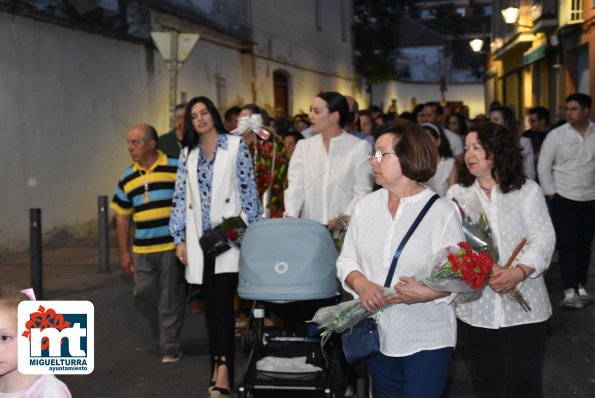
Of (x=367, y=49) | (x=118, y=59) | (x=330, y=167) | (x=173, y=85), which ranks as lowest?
(x=330, y=167)

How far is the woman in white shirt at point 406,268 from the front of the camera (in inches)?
157

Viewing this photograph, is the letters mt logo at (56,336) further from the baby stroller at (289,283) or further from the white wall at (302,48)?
the white wall at (302,48)

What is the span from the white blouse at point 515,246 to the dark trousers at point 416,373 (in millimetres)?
520

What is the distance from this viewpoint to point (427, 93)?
6381cm

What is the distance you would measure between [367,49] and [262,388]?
37719mm

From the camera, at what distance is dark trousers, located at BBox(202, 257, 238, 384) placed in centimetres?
622

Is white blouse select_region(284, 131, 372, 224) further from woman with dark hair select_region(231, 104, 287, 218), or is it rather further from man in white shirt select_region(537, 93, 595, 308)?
man in white shirt select_region(537, 93, 595, 308)

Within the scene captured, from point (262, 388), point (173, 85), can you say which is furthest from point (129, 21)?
point (262, 388)

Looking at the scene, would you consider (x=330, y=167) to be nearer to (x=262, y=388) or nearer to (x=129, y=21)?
(x=262, y=388)

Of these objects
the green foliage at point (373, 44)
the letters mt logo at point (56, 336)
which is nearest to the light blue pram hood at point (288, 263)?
the letters mt logo at point (56, 336)

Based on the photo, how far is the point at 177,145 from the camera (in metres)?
9.39

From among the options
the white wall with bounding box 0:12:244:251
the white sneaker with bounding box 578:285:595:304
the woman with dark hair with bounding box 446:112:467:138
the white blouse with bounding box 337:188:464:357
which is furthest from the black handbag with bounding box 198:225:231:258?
the white wall with bounding box 0:12:244:251

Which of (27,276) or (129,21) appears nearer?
(27,276)

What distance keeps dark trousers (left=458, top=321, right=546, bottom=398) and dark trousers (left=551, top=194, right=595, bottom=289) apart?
454 centimetres
